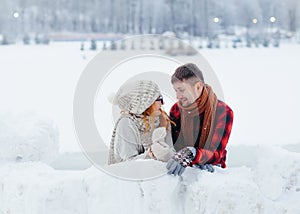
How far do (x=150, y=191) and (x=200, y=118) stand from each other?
265 millimetres

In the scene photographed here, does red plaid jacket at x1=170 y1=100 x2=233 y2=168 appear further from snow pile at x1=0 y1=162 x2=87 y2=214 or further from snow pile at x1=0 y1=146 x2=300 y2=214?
snow pile at x1=0 y1=162 x2=87 y2=214

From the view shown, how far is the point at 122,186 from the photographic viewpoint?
4.68 feet

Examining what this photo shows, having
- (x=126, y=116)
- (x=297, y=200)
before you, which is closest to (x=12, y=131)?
(x=126, y=116)

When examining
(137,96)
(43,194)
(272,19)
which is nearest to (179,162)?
(137,96)

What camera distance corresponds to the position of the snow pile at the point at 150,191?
142 cm

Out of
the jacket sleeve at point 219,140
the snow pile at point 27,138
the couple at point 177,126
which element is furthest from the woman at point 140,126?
the snow pile at point 27,138

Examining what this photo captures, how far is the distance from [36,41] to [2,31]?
1.19 ft

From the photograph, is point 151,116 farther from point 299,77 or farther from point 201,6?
point 299,77

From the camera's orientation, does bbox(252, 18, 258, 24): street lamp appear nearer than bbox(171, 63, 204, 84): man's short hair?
No

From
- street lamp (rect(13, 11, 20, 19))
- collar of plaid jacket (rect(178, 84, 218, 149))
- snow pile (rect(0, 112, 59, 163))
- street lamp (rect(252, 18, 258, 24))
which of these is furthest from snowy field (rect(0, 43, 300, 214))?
street lamp (rect(252, 18, 258, 24))

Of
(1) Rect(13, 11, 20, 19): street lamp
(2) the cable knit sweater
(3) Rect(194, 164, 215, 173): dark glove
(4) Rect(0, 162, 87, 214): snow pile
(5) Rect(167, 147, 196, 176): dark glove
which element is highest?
(1) Rect(13, 11, 20, 19): street lamp

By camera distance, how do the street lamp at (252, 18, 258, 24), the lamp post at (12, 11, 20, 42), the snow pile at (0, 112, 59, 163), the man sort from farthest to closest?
1. the street lamp at (252, 18, 258, 24)
2. the lamp post at (12, 11, 20, 42)
3. the snow pile at (0, 112, 59, 163)
4. the man

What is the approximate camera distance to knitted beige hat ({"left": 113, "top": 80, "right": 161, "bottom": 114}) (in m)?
1.45

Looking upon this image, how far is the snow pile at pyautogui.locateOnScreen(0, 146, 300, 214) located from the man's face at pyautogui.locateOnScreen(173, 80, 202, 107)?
0.21 m
